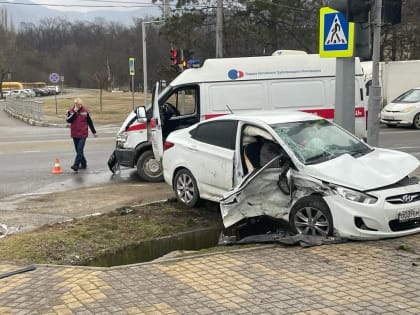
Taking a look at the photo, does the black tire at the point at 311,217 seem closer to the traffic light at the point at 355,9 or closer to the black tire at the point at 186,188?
the black tire at the point at 186,188

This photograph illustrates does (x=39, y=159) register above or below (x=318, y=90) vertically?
below

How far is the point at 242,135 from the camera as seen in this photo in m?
7.68

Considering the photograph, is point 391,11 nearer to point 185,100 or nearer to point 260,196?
point 260,196

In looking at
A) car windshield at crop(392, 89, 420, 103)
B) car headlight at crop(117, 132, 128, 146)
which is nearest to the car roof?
car headlight at crop(117, 132, 128, 146)

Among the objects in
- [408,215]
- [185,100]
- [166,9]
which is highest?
[166,9]

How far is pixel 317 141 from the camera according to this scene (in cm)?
723

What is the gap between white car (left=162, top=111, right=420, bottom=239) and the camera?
6160 mm

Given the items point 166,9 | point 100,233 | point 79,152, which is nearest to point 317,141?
point 100,233

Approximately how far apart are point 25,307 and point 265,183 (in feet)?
10.8

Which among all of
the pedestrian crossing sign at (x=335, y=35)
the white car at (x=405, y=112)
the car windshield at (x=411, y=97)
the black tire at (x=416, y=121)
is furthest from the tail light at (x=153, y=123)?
the car windshield at (x=411, y=97)

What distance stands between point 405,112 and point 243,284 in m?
18.6

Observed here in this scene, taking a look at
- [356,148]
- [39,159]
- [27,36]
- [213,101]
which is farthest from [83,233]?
[27,36]

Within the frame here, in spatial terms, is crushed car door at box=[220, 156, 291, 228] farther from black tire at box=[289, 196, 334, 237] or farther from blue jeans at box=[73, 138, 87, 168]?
blue jeans at box=[73, 138, 87, 168]

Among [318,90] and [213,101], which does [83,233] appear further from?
[318,90]
